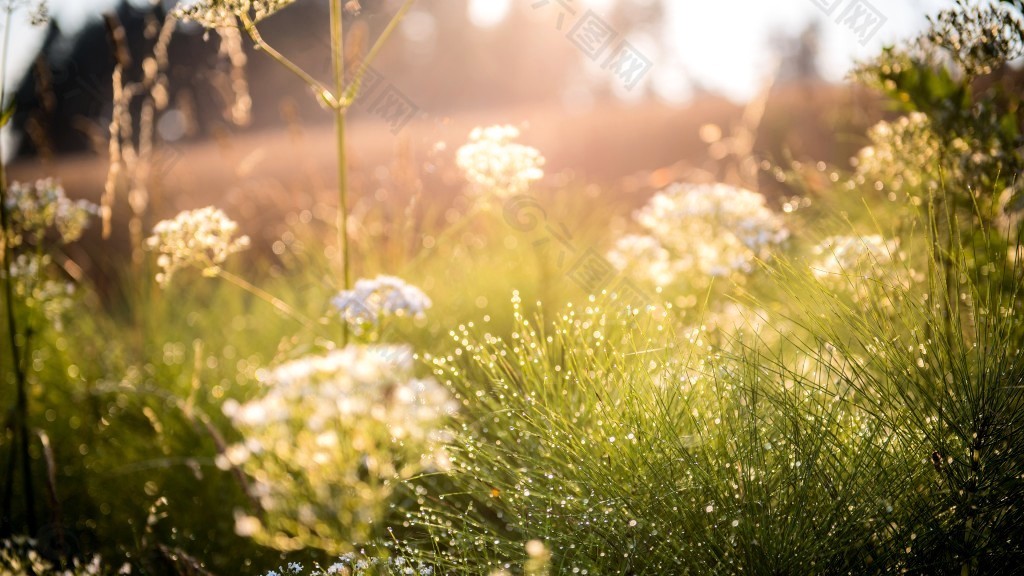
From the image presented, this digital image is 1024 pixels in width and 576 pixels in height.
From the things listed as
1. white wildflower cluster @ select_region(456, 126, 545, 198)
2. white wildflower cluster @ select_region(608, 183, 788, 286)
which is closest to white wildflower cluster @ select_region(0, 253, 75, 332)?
white wildflower cluster @ select_region(456, 126, 545, 198)

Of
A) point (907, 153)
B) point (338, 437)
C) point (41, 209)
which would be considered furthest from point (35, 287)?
point (907, 153)

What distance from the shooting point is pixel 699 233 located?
10.8ft

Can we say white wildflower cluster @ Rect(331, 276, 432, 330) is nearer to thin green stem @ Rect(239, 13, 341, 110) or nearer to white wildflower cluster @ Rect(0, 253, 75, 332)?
thin green stem @ Rect(239, 13, 341, 110)

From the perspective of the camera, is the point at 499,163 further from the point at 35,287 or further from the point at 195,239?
the point at 35,287

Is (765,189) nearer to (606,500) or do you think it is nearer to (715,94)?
(606,500)

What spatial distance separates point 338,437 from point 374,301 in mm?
401

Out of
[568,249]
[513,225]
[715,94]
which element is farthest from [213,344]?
[715,94]

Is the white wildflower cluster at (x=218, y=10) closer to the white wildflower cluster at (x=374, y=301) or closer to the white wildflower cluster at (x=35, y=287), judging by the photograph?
the white wildflower cluster at (x=374, y=301)

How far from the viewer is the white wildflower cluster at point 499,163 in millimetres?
2438

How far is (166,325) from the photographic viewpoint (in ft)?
15.0

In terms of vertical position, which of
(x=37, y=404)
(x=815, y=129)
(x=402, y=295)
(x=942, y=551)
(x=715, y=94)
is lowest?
(x=942, y=551)

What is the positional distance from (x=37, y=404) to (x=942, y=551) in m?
3.38

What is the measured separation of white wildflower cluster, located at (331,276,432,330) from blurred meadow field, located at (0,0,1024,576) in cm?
1

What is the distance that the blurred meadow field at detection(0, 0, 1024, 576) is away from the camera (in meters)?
1.58
